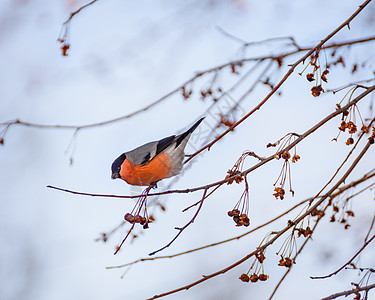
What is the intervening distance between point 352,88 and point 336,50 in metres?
0.32

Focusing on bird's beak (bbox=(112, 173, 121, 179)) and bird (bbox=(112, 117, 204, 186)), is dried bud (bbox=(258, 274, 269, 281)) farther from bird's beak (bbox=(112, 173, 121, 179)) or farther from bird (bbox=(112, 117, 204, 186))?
bird's beak (bbox=(112, 173, 121, 179))

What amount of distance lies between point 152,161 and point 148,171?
0.30 feet

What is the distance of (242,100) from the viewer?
1.68 metres

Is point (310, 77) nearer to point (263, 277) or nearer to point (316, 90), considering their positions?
point (316, 90)

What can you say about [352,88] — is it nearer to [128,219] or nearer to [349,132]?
[349,132]

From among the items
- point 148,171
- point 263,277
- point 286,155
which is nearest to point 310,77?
point 286,155

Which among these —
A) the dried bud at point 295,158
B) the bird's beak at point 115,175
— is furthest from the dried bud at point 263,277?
the bird's beak at point 115,175

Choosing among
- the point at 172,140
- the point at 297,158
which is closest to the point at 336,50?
the point at 297,158

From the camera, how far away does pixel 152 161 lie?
6.85 feet

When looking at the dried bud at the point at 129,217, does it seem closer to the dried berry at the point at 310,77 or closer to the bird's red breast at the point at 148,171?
the bird's red breast at the point at 148,171

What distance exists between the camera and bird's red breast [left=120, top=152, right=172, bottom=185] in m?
1.94

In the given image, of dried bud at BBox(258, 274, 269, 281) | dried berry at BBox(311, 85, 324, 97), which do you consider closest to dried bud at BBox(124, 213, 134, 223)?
dried bud at BBox(258, 274, 269, 281)

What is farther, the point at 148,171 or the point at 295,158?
the point at 148,171

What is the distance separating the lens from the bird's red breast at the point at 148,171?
1.94 m
